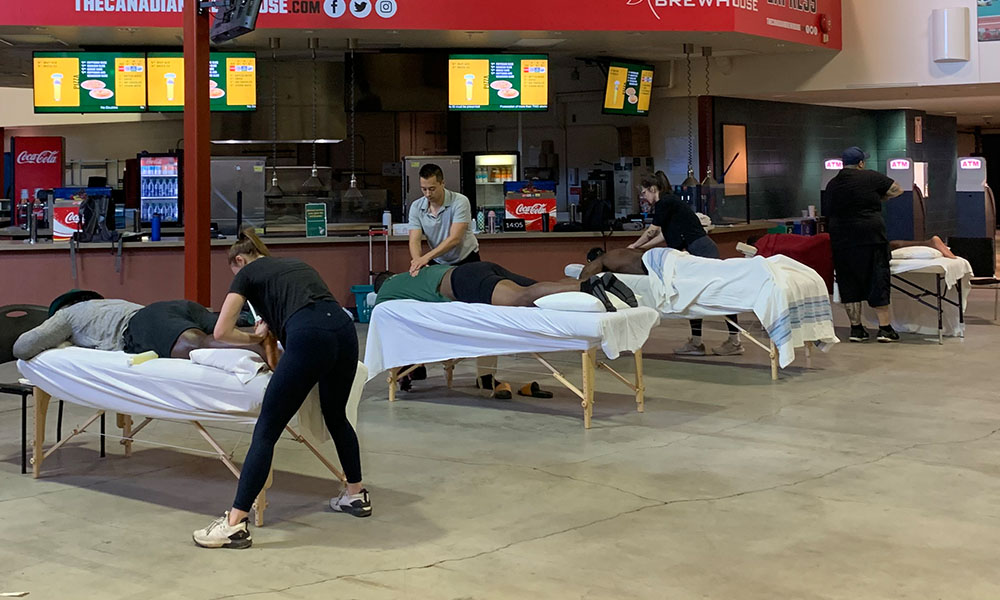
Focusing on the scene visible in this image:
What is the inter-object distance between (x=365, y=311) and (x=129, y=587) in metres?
6.74

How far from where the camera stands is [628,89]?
41.4 ft

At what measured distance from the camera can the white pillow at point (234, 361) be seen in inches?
176


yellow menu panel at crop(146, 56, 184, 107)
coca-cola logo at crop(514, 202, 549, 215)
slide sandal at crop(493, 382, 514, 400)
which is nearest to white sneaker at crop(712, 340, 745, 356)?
slide sandal at crop(493, 382, 514, 400)

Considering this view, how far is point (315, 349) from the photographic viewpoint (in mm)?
4125

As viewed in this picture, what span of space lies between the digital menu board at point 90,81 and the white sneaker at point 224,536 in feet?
25.3

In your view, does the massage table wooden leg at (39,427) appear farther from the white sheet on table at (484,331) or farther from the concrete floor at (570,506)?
the white sheet on table at (484,331)

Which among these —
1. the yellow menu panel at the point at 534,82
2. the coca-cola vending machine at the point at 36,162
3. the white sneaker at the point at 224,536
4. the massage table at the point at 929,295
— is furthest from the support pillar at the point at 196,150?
the coca-cola vending machine at the point at 36,162

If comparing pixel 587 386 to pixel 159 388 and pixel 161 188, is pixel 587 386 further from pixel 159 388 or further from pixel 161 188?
pixel 161 188

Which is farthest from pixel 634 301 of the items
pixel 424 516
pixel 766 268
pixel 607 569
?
pixel 607 569

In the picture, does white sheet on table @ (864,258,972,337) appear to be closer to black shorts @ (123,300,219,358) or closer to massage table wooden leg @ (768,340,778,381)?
massage table wooden leg @ (768,340,778,381)

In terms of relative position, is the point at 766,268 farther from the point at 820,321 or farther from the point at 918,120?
the point at 918,120

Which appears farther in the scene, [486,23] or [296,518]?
[486,23]

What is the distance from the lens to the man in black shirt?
884 centimetres

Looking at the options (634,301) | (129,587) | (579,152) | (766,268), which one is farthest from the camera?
(579,152)
